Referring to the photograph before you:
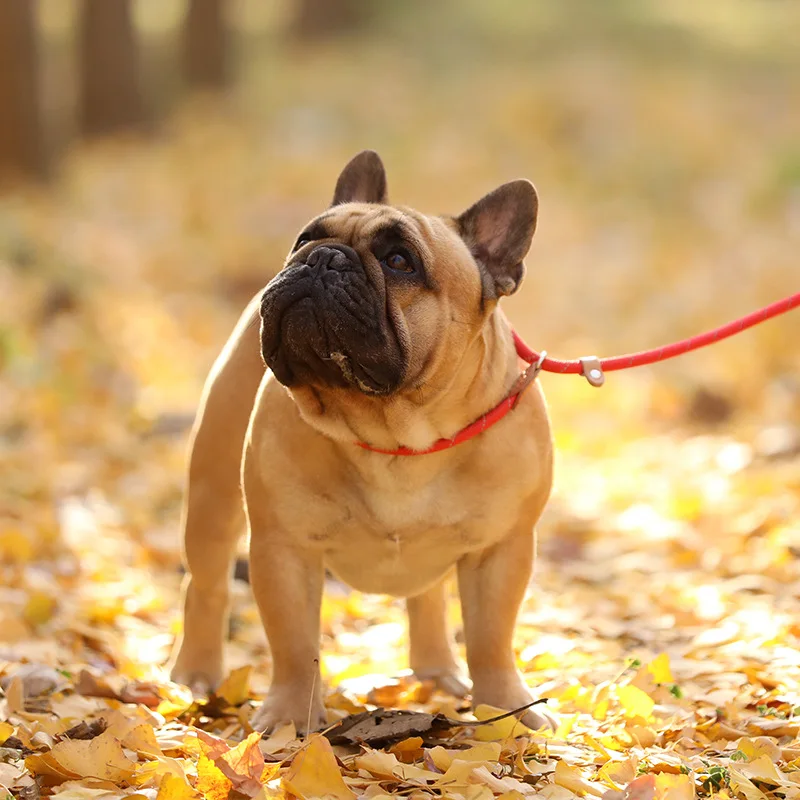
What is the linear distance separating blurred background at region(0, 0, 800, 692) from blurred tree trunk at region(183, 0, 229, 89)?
58 mm

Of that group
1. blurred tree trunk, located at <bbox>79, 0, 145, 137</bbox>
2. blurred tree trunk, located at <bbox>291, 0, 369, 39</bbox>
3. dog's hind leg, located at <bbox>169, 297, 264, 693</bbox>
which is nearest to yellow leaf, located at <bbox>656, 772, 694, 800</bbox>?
dog's hind leg, located at <bbox>169, 297, 264, 693</bbox>

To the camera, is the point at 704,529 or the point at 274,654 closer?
the point at 274,654

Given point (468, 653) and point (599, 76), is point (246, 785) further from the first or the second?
point (599, 76)

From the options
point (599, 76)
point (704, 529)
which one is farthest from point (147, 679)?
point (599, 76)

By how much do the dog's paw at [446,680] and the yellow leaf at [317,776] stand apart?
1.35m

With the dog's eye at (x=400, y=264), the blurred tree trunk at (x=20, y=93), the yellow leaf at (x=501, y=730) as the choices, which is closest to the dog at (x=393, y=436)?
the dog's eye at (x=400, y=264)

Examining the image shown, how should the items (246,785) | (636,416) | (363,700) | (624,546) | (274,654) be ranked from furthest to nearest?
(636,416), (624,546), (363,700), (274,654), (246,785)

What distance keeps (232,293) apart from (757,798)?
916cm

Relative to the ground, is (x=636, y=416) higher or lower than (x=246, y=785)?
higher

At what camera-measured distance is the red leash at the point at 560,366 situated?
141 inches

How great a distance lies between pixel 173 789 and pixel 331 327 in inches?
49.3

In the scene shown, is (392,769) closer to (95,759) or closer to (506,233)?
(95,759)

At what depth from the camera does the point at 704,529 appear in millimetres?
6125

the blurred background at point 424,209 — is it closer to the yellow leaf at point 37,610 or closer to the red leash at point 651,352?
the yellow leaf at point 37,610
